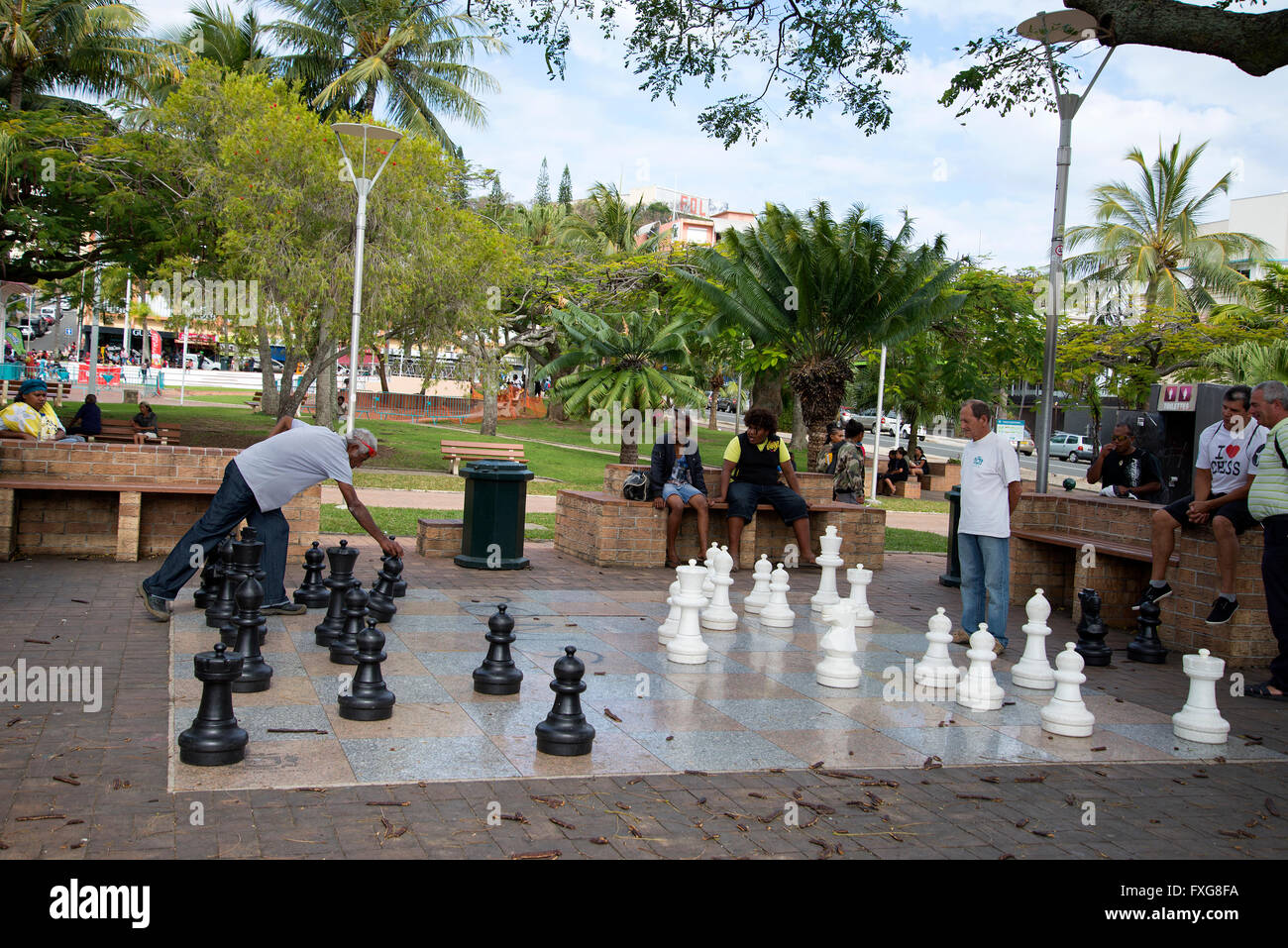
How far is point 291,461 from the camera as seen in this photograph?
7285mm

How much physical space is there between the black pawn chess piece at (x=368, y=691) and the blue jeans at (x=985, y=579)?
4345 millimetres

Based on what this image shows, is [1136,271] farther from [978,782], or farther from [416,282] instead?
[978,782]

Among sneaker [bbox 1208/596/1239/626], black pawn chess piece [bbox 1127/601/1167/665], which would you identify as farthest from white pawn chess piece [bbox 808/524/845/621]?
sneaker [bbox 1208/596/1239/626]

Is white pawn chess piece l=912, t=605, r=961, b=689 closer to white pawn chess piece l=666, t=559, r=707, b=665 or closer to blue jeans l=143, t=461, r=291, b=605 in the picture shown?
white pawn chess piece l=666, t=559, r=707, b=665

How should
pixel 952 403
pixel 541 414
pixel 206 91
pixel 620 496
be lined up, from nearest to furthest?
pixel 620 496, pixel 206 91, pixel 952 403, pixel 541 414

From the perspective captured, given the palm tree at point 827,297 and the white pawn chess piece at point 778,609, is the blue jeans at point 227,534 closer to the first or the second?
the white pawn chess piece at point 778,609

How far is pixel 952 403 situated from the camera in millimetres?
33781

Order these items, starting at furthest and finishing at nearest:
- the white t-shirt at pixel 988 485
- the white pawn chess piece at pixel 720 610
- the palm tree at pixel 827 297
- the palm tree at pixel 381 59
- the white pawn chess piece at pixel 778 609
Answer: the palm tree at pixel 381 59 < the palm tree at pixel 827 297 < the white pawn chess piece at pixel 778 609 < the white pawn chess piece at pixel 720 610 < the white t-shirt at pixel 988 485

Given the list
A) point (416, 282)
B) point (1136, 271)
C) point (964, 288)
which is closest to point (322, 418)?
point (416, 282)

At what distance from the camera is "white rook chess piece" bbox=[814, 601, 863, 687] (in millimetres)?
6426

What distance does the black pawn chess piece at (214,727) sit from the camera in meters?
4.39

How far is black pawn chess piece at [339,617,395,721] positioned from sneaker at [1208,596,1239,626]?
593 cm

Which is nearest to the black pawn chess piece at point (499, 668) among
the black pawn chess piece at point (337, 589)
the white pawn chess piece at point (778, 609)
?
the black pawn chess piece at point (337, 589)
